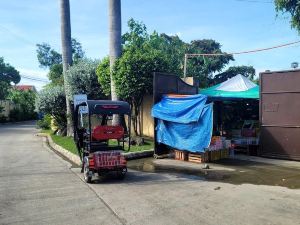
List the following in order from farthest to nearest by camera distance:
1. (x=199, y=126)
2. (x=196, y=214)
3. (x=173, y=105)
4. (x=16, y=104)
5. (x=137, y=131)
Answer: (x=16, y=104), (x=137, y=131), (x=173, y=105), (x=199, y=126), (x=196, y=214)

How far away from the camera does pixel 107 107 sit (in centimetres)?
1020

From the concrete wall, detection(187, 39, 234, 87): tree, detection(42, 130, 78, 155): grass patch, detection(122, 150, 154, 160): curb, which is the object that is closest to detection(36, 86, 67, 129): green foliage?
detection(42, 130, 78, 155): grass patch

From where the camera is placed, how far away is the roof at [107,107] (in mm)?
10060

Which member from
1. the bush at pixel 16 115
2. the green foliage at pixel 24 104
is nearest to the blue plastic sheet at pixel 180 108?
the bush at pixel 16 115

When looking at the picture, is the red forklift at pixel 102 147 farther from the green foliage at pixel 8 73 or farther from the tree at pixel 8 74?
the green foliage at pixel 8 73

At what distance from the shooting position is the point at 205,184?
9508mm

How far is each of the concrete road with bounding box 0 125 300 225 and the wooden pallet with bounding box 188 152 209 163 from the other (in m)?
2.27

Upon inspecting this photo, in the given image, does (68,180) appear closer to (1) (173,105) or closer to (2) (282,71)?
(1) (173,105)

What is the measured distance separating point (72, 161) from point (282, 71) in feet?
27.9

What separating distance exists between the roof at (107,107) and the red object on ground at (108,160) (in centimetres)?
111

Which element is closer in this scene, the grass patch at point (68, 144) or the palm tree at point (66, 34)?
the grass patch at point (68, 144)

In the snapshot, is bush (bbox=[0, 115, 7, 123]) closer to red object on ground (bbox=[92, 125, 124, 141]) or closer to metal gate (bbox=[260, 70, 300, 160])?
metal gate (bbox=[260, 70, 300, 160])

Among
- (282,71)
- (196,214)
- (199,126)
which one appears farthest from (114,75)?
(196,214)

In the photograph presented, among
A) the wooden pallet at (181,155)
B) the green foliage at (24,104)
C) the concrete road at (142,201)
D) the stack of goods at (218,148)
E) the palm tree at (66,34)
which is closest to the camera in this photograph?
the concrete road at (142,201)
